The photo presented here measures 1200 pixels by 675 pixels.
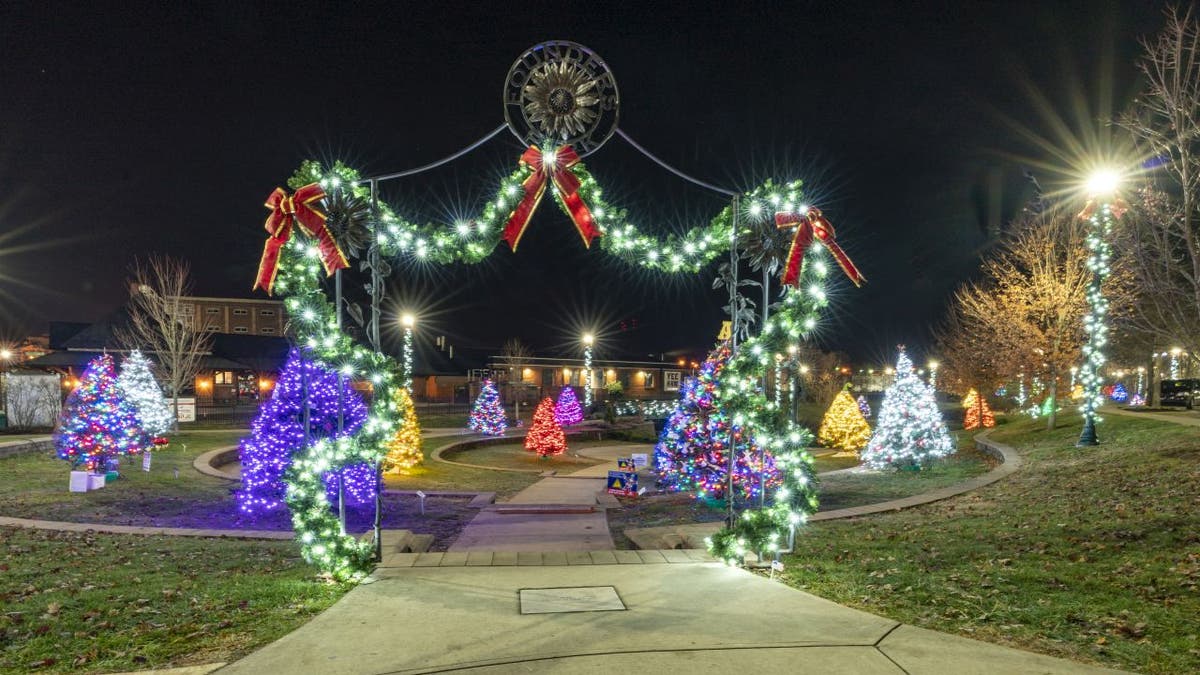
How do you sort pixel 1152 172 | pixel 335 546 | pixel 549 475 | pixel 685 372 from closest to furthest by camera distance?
pixel 335 546
pixel 1152 172
pixel 549 475
pixel 685 372

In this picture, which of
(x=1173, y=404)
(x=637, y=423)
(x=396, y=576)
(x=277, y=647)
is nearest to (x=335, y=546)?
(x=396, y=576)

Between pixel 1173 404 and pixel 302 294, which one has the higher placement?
pixel 302 294

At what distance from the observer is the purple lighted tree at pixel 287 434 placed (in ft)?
39.8

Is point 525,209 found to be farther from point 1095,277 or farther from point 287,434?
point 1095,277

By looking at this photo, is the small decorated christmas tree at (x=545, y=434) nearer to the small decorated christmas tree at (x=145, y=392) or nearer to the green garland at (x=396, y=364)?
the small decorated christmas tree at (x=145, y=392)

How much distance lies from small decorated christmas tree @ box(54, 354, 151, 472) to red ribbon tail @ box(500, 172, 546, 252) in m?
11.1

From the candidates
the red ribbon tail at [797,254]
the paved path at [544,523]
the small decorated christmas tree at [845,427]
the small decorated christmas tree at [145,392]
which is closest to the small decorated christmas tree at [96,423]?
the small decorated christmas tree at [145,392]

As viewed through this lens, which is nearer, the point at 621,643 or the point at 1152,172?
the point at 621,643

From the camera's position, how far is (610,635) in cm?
509

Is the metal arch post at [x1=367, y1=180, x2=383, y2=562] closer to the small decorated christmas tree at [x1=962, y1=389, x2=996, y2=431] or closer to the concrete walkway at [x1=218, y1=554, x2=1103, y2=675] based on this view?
the concrete walkway at [x1=218, y1=554, x2=1103, y2=675]

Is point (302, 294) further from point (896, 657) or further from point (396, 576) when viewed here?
point (896, 657)

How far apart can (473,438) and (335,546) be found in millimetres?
22300

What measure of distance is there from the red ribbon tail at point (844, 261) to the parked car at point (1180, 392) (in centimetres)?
2945

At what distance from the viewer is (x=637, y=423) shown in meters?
38.5
